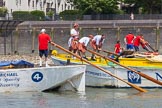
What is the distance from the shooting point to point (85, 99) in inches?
1115

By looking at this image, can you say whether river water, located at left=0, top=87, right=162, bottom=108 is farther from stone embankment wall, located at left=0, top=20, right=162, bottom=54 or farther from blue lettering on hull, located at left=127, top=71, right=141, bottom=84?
stone embankment wall, located at left=0, top=20, right=162, bottom=54

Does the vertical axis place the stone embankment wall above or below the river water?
above

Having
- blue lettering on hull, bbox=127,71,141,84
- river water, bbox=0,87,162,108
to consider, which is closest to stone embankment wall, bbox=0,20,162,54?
blue lettering on hull, bbox=127,71,141,84

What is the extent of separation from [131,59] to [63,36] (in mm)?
24569

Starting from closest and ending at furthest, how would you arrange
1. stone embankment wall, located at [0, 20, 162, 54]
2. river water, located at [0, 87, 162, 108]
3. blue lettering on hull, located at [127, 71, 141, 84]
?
river water, located at [0, 87, 162, 108] < blue lettering on hull, located at [127, 71, 141, 84] < stone embankment wall, located at [0, 20, 162, 54]

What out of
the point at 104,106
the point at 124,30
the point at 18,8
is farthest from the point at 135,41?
the point at 18,8

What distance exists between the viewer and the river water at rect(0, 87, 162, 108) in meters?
26.4

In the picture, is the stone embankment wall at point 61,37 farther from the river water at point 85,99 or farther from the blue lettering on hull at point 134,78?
the river water at point 85,99

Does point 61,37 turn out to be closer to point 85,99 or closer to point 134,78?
point 134,78

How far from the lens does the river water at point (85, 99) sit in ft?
86.7

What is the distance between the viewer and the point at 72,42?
34094 mm

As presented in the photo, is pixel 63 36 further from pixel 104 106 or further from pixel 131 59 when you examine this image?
pixel 104 106

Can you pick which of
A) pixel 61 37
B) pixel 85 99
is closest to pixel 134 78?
pixel 85 99

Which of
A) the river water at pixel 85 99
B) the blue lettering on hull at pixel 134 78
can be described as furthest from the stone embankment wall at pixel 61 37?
the river water at pixel 85 99
